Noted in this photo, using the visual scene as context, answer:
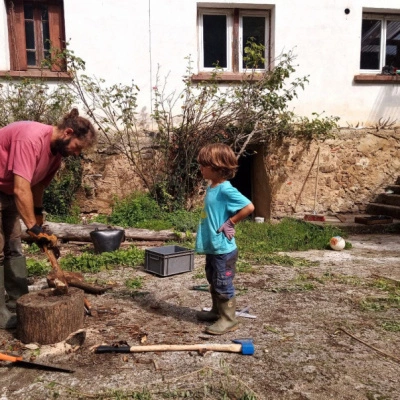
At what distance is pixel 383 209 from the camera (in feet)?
28.3

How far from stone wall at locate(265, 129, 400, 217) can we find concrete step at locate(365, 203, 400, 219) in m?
0.15

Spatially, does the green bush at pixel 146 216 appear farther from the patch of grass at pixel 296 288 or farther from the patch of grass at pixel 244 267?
the patch of grass at pixel 296 288

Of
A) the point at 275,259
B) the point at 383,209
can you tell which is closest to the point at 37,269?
the point at 275,259

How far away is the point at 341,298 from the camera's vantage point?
4180 mm

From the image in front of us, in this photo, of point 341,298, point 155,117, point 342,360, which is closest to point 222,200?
point 342,360

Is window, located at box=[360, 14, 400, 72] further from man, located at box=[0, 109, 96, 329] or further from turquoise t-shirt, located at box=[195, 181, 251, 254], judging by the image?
man, located at box=[0, 109, 96, 329]

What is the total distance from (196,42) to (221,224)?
610cm

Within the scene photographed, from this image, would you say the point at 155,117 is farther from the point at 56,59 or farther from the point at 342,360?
the point at 342,360

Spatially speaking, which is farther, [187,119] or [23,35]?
[187,119]

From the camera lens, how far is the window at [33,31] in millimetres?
7883

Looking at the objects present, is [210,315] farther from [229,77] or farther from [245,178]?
[245,178]

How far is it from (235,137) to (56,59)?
378 cm

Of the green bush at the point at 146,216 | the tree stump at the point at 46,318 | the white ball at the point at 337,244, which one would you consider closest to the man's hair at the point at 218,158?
the tree stump at the point at 46,318

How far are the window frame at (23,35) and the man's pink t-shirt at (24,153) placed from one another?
517 centimetres
